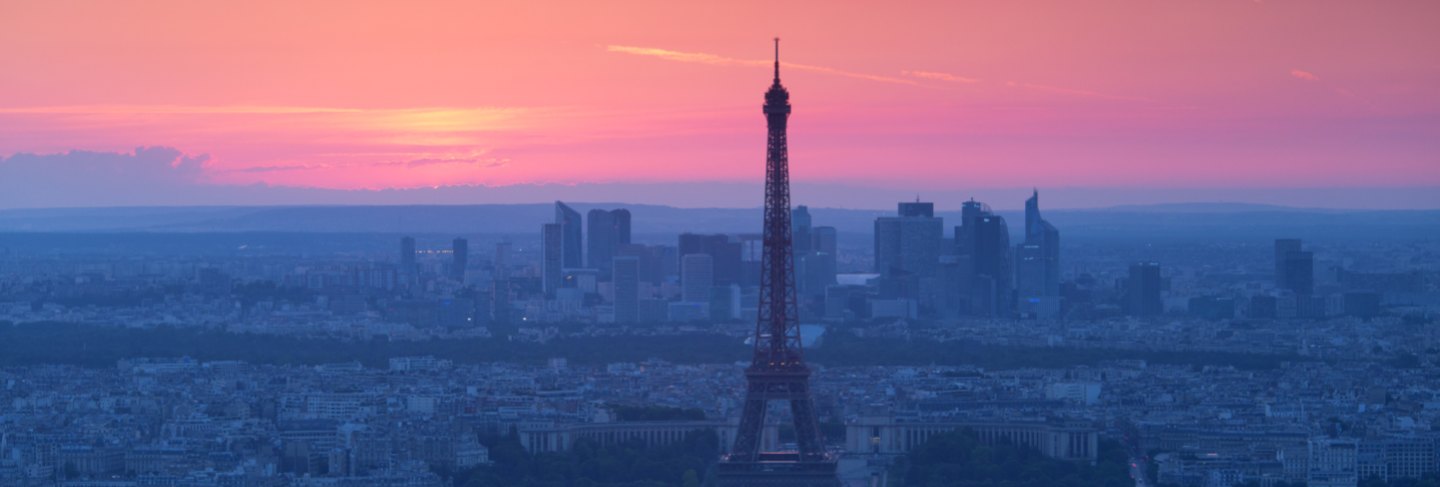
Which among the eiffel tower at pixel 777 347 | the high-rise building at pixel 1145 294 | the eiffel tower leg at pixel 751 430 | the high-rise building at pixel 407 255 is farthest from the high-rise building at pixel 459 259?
the eiffel tower leg at pixel 751 430

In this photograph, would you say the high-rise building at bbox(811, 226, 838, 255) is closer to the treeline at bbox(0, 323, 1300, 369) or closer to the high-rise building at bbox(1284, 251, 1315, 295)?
the high-rise building at bbox(1284, 251, 1315, 295)

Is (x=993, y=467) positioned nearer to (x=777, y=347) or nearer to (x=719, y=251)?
(x=777, y=347)

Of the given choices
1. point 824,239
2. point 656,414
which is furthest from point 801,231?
point 656,414

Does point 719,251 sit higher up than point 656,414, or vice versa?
point 719,251

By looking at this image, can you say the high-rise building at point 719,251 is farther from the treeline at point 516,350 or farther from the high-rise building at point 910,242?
the treeline at point 516,350

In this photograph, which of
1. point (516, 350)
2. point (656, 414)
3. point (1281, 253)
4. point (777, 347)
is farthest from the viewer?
point (1281, 253)

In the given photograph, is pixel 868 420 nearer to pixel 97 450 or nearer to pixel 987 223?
pixel 97 450

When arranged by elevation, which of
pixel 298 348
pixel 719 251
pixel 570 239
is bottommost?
pixel 298 348
